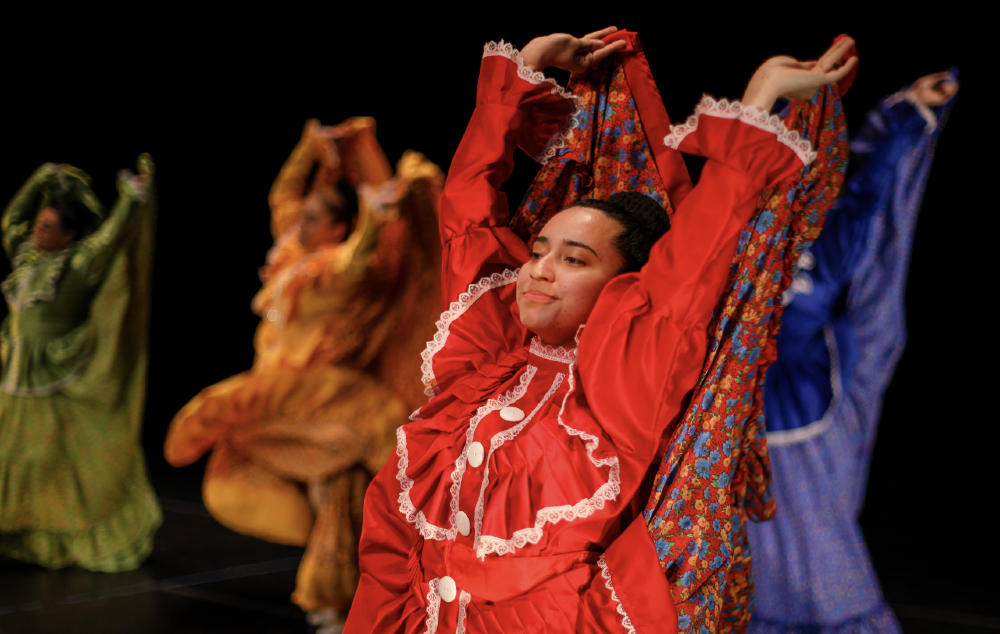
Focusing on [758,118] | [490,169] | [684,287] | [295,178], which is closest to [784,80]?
[758,118]

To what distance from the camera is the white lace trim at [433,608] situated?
1.18 m

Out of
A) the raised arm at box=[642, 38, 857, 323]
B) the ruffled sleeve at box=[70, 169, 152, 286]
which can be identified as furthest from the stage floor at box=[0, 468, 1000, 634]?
the raised arm at box=[642, 38, 857, 323]

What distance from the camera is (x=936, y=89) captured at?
193cm

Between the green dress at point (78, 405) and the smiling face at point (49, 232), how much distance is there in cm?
3

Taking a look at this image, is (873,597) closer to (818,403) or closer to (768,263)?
(818,403)

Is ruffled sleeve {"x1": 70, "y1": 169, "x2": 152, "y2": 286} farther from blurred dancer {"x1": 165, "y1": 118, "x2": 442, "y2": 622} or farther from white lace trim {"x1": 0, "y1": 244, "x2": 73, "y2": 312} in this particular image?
blurred dancer {"x1": 165, "y1": 118, "x2": 442, "y2": 622}

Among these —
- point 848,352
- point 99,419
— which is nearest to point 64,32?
point 99,419

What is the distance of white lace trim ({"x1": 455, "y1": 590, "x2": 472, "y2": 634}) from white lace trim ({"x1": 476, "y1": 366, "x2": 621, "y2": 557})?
6cm

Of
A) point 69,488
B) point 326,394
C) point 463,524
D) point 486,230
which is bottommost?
point 69,488

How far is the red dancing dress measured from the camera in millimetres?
1047

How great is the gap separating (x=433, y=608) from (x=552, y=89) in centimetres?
75

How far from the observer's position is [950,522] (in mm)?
3887

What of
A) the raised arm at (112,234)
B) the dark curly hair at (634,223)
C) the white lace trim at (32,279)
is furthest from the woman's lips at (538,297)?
the white lace trim at (32,279)

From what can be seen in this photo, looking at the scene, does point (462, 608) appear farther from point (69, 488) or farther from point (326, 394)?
point (69, 488)
